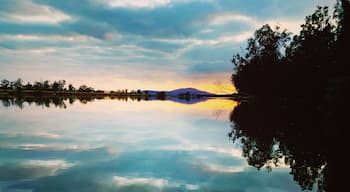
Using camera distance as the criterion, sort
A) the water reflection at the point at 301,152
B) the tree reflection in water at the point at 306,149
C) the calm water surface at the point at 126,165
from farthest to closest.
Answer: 1. the tree reflection in water at the point at 306,149
2. the water reflection at the point at 301,152
3. the calm water surface at the point at 126,165

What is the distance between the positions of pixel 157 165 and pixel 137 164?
0.84 m

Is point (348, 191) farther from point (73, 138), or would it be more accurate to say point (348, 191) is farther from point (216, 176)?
point (73, 138)

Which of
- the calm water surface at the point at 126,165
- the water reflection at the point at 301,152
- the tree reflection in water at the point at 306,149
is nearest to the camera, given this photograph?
the calm water surface at the point at 126,165

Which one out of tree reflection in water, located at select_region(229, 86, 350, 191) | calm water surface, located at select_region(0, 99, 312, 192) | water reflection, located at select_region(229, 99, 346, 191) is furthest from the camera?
tree reflection in water, located at select_region(229, 86, 350, 191)

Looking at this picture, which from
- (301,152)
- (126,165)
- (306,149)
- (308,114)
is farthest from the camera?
(308,114)

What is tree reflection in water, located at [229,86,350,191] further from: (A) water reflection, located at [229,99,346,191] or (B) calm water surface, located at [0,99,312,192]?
(B) calm water surface, located at [0,99,312,192]

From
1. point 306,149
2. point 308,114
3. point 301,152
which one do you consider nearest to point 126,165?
point 301,152

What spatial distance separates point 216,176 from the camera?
12.4 meters

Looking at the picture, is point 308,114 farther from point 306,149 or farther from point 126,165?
point 126,165

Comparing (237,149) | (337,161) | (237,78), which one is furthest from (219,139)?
(237,78)

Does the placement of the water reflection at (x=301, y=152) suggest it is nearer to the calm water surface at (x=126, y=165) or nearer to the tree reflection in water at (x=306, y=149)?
the tree reflection in water at (x=306, y=149)

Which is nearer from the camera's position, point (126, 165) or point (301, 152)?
point (126, 165)

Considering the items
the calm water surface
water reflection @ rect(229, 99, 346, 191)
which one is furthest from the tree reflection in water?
the calm water surface

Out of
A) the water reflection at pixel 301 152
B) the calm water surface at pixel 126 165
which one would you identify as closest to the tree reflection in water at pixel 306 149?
the water reflection at pixel 301 152
